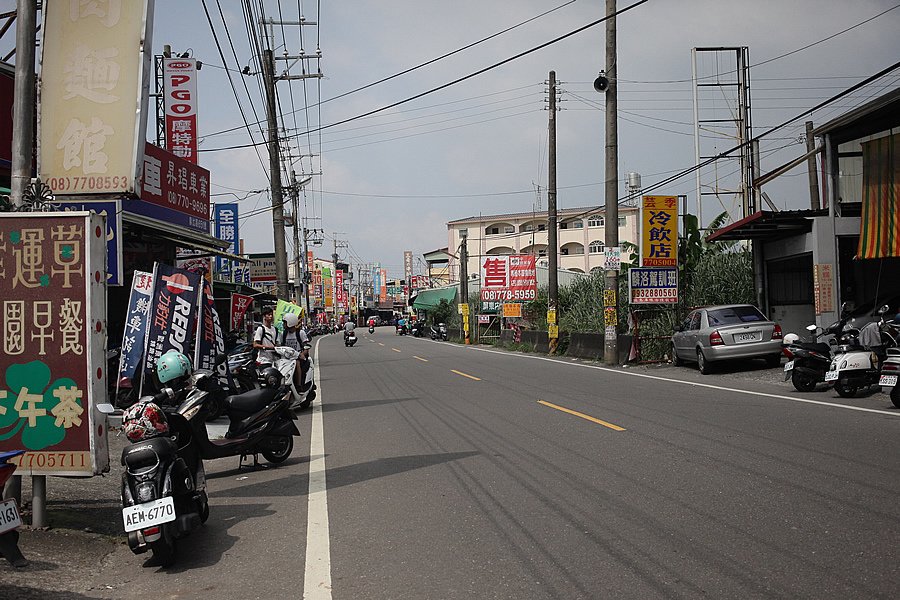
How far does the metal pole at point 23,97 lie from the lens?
682 cm

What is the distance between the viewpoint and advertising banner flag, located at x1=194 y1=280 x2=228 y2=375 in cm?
1323

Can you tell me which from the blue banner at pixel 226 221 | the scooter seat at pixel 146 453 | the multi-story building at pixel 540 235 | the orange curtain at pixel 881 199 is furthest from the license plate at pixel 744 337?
the multi-story building at pixel 540 235

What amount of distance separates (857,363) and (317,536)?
9845 millimetres

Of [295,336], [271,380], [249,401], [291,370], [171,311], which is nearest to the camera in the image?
[249,401]

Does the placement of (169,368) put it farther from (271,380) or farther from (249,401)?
(271,380)

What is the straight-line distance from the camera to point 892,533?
5.38 meters

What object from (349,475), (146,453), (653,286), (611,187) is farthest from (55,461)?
(611,187)

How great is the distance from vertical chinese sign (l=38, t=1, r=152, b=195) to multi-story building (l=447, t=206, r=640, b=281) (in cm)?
6195

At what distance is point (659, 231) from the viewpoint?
2262 centimetres

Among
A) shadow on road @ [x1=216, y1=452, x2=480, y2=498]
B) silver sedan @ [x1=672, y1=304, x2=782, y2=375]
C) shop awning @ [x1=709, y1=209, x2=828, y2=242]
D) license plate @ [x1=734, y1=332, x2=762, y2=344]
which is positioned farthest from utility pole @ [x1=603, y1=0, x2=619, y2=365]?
shadow on road @ [x1=216, y1=452, x2=480, y2=498]

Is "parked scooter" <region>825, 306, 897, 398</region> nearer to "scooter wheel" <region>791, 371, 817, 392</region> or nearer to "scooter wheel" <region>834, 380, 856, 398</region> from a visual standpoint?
"scooter wheel" <region>834, 380, 856, 398</region>

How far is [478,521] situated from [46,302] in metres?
3.68

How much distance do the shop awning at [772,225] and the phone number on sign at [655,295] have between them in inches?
85.2

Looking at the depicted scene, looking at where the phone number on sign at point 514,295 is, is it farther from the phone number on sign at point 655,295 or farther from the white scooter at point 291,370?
the white scooter at point 291,370
